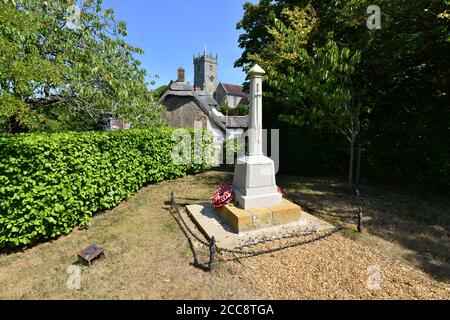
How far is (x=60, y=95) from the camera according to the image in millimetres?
8453

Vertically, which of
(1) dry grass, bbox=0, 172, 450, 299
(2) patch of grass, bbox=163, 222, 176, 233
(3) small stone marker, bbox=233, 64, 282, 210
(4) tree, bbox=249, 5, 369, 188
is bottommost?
(1) dry grass, bbox=0, 172, 450, 299

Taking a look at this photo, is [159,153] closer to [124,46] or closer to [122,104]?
[122,104]

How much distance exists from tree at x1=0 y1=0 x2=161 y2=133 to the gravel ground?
6.38 metres

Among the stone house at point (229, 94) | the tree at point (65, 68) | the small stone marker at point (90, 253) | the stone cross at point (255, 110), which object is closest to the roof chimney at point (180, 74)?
the tree at point (65, 68)

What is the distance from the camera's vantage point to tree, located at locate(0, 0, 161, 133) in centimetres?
580

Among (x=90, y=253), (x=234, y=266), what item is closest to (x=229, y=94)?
(x=90, y=253)

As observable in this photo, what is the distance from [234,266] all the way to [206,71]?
3427 inches

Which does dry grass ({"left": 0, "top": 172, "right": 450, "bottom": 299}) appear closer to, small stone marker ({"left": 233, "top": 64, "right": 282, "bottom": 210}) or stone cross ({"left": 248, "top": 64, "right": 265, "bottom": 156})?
small stone marker ({"left": 233, "top": 64, "right": 282, "bottom": 210})

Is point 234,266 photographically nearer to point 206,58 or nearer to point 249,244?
point 249,244

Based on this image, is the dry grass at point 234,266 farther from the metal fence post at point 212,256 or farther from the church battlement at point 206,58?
the church battlement at point 206,58

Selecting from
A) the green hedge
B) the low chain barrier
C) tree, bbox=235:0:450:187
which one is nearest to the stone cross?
the low chain barrier

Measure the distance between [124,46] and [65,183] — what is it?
5.73 meters

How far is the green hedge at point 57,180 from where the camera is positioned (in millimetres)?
5086

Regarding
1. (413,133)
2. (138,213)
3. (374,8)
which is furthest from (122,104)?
(413,133)
